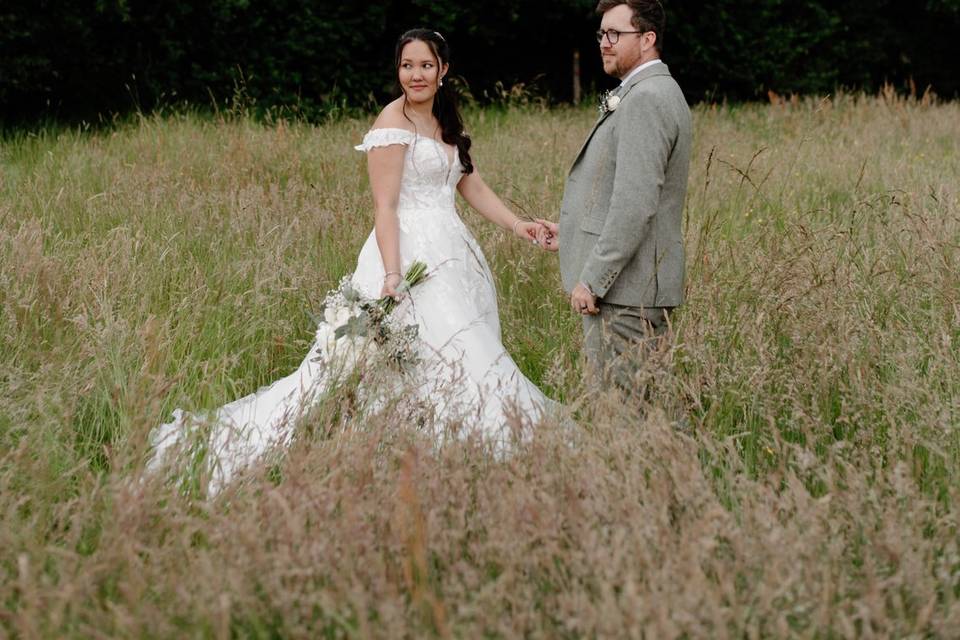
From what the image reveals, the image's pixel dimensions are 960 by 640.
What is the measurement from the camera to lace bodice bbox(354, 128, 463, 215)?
3918 mm

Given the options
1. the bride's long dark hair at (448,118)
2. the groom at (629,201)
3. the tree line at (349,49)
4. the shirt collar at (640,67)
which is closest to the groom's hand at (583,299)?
the groom at (629,201)

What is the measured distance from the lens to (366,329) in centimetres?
367

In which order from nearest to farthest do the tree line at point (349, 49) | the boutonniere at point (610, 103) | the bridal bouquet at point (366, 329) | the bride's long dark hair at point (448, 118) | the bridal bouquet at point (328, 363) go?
the bridal bouquet at point (328, 363) → the boutonniere at point (610, 103) → the bridal bouquet at point (366, 329) → the bride's long dark hair at point (448, 118) → the tree line at point (349, 49)

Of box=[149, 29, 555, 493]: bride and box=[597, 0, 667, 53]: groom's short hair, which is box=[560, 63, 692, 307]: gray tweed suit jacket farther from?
box=[149, 29, 555, 493]: bride

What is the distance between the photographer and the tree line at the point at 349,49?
35.8 feet

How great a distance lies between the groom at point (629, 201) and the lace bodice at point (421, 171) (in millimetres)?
678

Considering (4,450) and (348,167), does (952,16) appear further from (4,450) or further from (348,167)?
(4,450)

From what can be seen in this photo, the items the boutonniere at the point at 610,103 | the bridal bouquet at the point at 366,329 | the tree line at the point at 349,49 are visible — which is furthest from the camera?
the tree line at the point at 349,49

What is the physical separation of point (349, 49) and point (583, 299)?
1019 centimetres

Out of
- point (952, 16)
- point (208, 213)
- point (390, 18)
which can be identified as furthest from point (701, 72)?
point (208, 213)

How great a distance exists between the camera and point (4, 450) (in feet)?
10.0

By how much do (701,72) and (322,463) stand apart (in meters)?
13.5

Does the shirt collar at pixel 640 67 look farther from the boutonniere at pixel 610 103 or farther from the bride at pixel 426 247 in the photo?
the bride at pixel 426 247

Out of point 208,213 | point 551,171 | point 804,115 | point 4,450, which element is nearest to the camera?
point 4,450
